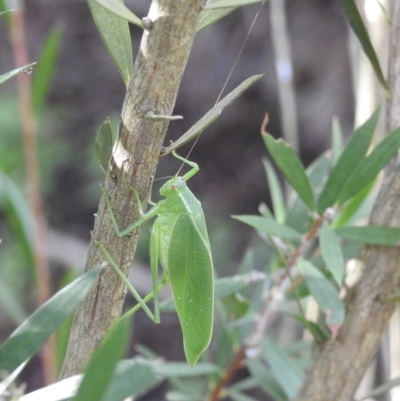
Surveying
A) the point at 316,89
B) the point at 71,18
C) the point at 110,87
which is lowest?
the point at 316,89

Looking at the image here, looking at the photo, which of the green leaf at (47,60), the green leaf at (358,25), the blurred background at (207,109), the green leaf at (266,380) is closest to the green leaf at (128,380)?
the green leaf at (358,25)

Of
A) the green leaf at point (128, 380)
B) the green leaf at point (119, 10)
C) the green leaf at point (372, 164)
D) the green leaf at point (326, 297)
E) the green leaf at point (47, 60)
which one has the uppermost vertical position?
the green leaf at point (47, 60)

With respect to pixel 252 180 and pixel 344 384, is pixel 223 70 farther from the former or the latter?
pixel 344 384

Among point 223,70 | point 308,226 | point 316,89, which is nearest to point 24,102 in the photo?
point 308,226

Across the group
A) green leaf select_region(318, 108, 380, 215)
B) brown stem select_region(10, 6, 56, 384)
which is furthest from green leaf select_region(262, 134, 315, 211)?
brown stem select_region(10, 6, 56, 384)

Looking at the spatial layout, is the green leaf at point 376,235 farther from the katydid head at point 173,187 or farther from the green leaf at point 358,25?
the katydid head at point 173,187

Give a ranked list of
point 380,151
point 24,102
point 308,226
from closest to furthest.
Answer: point 380,151
point 308,226
point 24,102
